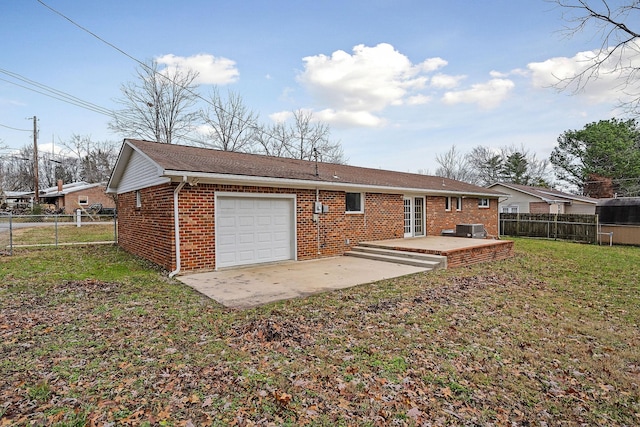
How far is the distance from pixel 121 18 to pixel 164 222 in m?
6.40

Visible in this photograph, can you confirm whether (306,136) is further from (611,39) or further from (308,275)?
(611,39)

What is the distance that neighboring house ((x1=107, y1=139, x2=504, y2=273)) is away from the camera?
823 centimetres

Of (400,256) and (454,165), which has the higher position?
(454,165)

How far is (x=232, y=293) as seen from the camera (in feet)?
21.2

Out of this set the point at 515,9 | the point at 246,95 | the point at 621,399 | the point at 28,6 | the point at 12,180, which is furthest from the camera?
the point at 12,180

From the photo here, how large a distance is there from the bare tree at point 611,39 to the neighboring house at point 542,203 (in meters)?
19.0

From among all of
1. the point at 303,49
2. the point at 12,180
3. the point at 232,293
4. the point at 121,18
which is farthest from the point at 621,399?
the point at 12,180

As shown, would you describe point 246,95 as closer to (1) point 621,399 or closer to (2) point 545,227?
(2) point 545,227

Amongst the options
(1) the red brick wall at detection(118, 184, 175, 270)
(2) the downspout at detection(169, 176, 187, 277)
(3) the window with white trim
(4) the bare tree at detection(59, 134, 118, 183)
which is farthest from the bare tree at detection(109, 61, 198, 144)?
(3) the window with white trim

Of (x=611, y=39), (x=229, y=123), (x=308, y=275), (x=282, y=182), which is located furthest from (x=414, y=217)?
(x=229, y=123)

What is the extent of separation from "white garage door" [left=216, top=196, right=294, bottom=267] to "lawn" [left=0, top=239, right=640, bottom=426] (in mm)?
2336

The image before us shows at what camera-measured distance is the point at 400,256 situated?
10.2m

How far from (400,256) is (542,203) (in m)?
20.6

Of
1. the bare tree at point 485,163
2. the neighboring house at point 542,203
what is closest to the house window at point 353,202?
the neighboring house at point 542,203
